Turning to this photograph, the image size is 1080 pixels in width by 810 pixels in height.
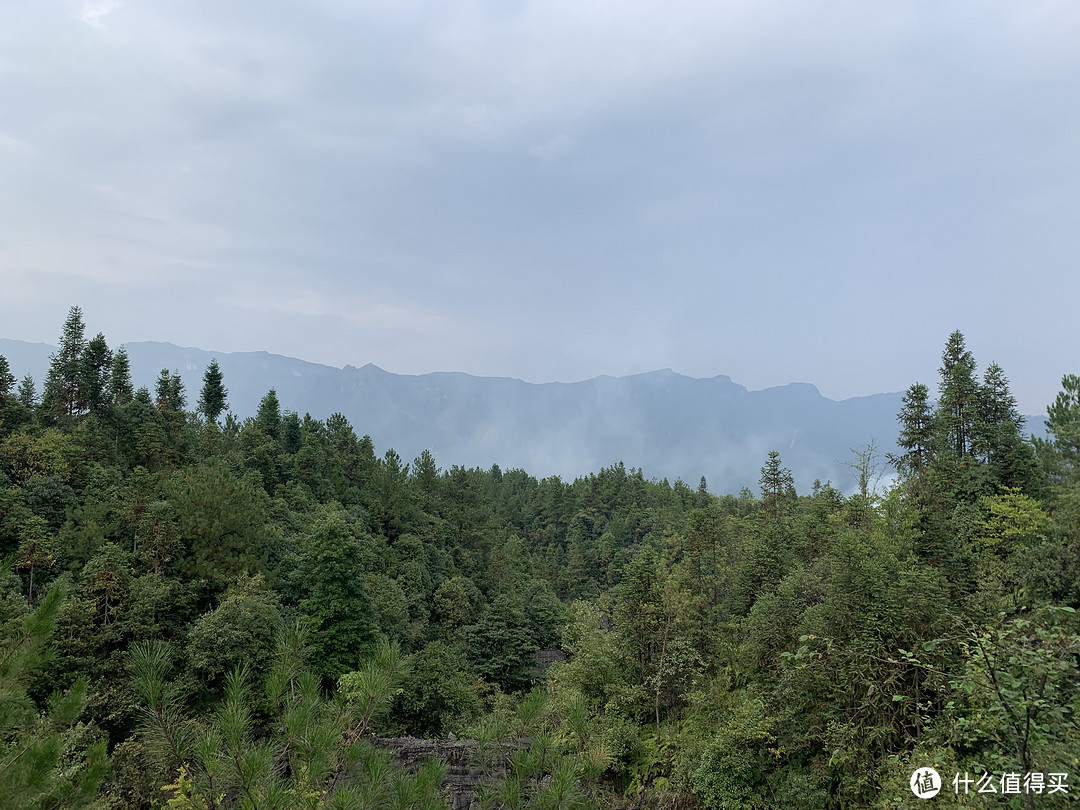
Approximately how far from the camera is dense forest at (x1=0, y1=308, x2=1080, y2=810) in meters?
4.04

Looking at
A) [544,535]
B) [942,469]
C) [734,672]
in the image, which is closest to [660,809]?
[734,672]

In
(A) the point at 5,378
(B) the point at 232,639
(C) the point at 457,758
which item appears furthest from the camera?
(A) the point at 5,378

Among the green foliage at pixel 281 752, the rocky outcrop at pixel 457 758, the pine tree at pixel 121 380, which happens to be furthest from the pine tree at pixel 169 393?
the green foliage at pixel 281 752

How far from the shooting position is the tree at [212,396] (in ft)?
111

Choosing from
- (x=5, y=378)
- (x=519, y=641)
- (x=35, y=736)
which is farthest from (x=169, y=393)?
(x=35, y=736)

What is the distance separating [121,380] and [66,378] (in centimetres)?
320

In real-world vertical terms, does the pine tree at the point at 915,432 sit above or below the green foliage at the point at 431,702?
above

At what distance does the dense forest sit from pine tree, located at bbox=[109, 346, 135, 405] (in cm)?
17

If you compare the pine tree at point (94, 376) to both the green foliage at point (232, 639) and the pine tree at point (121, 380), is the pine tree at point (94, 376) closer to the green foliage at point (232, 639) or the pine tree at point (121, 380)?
the pine tree at point (121, 380)

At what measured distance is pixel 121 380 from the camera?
27156mm

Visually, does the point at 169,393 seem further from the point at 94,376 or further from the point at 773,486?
the point at 773,486

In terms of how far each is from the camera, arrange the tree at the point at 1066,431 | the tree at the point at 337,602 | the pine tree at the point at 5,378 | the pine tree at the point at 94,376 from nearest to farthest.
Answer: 1. the tree at the point at 1066,431
2. the tree at the point at 337,602
3. the pine tree at the point at 5,378
4. the pine tree at the point at 94,376

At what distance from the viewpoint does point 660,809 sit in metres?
12.9

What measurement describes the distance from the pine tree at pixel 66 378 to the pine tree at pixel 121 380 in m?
1.74
